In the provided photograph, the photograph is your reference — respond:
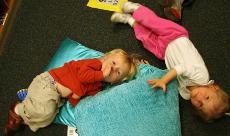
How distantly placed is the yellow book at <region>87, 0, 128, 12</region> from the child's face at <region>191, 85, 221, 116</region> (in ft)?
2.71

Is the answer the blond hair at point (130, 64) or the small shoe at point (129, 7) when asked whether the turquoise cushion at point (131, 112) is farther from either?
the small shoe at point (129, 7)

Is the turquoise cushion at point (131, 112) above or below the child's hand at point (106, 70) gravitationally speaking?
below

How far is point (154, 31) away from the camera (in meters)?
1.79

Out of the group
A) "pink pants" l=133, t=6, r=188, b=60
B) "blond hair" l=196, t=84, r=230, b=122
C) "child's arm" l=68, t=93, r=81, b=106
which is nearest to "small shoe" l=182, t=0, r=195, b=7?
"pink pants" l=133, t=6, r=188, b=60

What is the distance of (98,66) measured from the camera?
1.59m

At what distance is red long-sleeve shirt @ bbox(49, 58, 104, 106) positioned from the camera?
1541mm

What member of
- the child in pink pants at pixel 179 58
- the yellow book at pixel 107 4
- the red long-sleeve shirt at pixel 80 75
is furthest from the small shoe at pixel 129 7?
the red long-sleeve shirt at pixel 80 75

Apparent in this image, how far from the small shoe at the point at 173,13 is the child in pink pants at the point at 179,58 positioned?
0.68ft

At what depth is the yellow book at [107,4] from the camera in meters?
2.05

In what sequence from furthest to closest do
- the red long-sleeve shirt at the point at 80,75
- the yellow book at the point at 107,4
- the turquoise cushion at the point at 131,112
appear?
1. the yellow book at the point at 107,4
2. the red long-sleeve shirt at the point at 80,75
3. the turquoise cushion at the point at 131,112

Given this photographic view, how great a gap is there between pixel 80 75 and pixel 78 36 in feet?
1.70

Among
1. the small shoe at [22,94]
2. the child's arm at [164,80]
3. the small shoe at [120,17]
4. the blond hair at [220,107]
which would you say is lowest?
the blond hair at [220,107]

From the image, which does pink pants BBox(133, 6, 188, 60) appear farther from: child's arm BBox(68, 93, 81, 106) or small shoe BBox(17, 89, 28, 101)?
small shoe BBox(17, 89, 28, 101)

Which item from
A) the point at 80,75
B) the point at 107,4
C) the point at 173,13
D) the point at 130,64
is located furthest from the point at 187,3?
the point at 80,75
